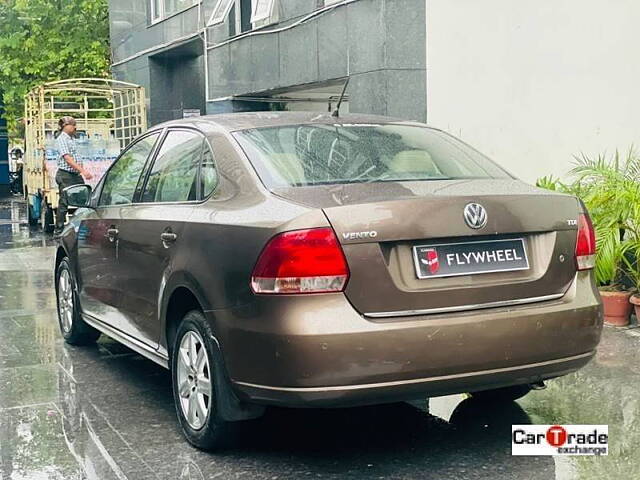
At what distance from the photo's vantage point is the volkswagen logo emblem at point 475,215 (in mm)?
3904

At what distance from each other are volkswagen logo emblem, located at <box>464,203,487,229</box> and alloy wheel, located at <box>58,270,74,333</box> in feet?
12.2

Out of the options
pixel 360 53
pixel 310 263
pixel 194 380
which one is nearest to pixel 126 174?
pixel 194 380

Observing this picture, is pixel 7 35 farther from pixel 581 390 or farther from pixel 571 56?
pixel 581 390

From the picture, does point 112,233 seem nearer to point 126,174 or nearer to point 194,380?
point 126,174

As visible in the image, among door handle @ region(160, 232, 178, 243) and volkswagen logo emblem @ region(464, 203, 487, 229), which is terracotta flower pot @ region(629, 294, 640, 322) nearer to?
volkswagen logo emblem @ region(464, 203, 487, 229)

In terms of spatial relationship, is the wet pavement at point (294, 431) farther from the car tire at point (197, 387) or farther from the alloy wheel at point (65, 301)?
the alloy wheel at point (65, 301)

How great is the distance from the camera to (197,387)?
4340 millimetres

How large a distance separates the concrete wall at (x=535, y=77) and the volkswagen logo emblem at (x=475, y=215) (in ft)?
14.7

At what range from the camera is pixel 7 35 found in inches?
1085

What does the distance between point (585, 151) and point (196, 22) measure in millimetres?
11378

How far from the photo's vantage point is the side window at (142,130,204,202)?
15.8 feet

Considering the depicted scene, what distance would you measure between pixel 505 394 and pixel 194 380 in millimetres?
1725

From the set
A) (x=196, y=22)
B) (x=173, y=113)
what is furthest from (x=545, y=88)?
(x=173, y=113)

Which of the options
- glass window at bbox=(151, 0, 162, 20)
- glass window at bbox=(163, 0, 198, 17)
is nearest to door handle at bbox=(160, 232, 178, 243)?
glass window at bbox=(163, 0, 198, 17)
